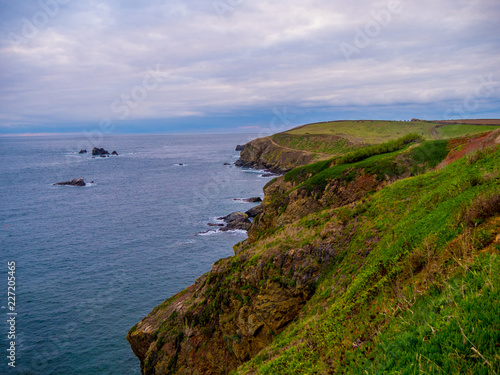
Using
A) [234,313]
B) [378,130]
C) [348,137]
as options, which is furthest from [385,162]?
[378,130]

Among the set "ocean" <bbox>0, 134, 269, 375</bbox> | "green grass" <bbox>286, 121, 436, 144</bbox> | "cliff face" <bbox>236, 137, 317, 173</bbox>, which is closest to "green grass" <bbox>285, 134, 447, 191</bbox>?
"ocean" <bbox>0, 134, 269, 375</bbox>

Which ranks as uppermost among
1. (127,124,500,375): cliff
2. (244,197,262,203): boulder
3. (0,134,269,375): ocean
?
(127,124,500,375): cliff

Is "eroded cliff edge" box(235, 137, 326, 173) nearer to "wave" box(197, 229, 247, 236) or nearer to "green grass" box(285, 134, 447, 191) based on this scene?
"wave" box(197, 229, 247, 236)

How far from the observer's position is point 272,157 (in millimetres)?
124500

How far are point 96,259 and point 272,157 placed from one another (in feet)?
294

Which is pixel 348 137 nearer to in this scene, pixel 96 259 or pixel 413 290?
pixel 96 259

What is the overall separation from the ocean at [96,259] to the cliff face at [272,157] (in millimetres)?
24344

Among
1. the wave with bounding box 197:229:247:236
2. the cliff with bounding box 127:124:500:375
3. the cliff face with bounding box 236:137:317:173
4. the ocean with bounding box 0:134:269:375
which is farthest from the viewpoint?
the cliff face with bounding box 236:137:317:173

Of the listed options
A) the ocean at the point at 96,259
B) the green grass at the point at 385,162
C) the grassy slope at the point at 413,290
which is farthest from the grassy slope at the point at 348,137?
the grassy slope at the point at 413,290

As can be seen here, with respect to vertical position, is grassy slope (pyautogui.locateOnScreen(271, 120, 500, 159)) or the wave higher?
grassy slope (pyautogui.locateOnScreen(271, 120, 500, 159))

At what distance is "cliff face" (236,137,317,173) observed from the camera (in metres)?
107

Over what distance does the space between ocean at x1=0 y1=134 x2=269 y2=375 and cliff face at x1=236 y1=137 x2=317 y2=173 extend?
2434 centimetres

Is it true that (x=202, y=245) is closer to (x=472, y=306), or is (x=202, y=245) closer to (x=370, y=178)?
(x=370, y=178)

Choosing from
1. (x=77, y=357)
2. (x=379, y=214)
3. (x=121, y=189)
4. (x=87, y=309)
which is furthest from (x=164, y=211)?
(x=379, y=214)
